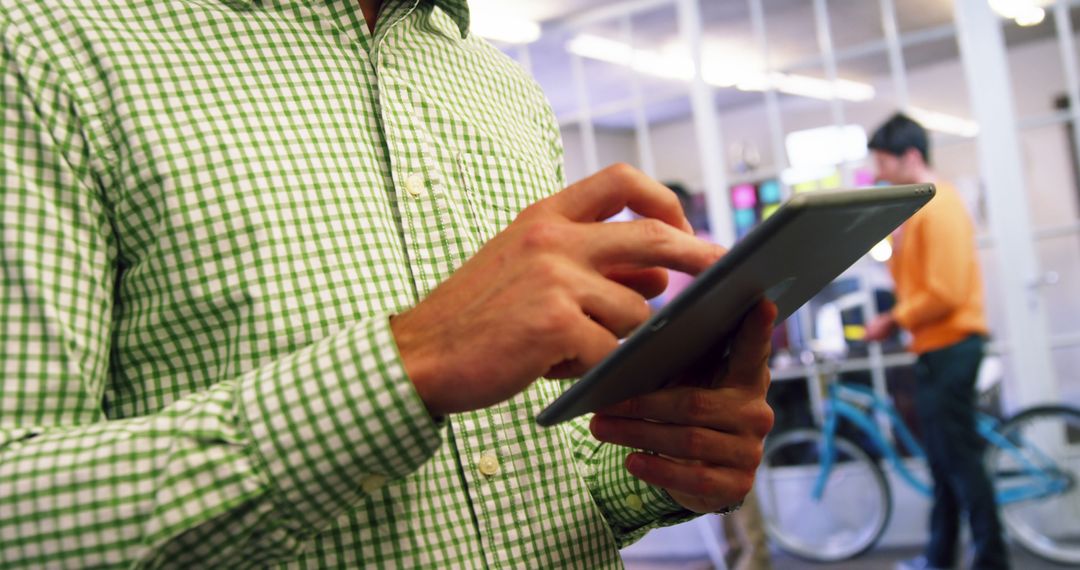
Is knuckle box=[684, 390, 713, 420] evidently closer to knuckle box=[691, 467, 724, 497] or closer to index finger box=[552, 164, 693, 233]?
knuckle box=[691, 467, 724, 497]

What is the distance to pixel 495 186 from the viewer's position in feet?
2.76

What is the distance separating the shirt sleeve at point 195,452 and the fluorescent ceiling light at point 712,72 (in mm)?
4248

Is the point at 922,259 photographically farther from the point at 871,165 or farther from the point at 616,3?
the point at 616,3

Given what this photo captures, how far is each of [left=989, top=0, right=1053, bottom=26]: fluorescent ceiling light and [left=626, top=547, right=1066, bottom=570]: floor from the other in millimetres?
2389

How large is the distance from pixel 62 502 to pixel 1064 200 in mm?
7799

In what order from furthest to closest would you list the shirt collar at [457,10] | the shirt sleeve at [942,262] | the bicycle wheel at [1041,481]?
the bicycle wheel at [1041,481]
the shirt sleeve at [942,262]
the shirt collar at [457,10]

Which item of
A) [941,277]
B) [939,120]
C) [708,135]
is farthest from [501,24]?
[941,277]

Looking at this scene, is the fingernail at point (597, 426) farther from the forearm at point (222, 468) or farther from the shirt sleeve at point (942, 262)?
the shirt sleeve at point (942, 262)

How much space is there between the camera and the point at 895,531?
4449mm

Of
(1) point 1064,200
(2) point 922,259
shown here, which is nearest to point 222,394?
(2) point 922,259

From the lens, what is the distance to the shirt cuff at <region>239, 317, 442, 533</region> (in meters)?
0.53

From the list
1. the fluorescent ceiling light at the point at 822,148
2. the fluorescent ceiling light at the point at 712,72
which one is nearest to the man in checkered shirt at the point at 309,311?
the fluorescent ceiling light at the point at 822,148

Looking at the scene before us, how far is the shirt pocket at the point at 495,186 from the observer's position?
81 cm

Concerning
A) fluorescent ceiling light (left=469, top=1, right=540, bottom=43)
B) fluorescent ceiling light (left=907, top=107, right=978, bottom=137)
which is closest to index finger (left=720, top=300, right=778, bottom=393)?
fluorescent ceiling light (left=469, top=1, right=540, bottom=43)
